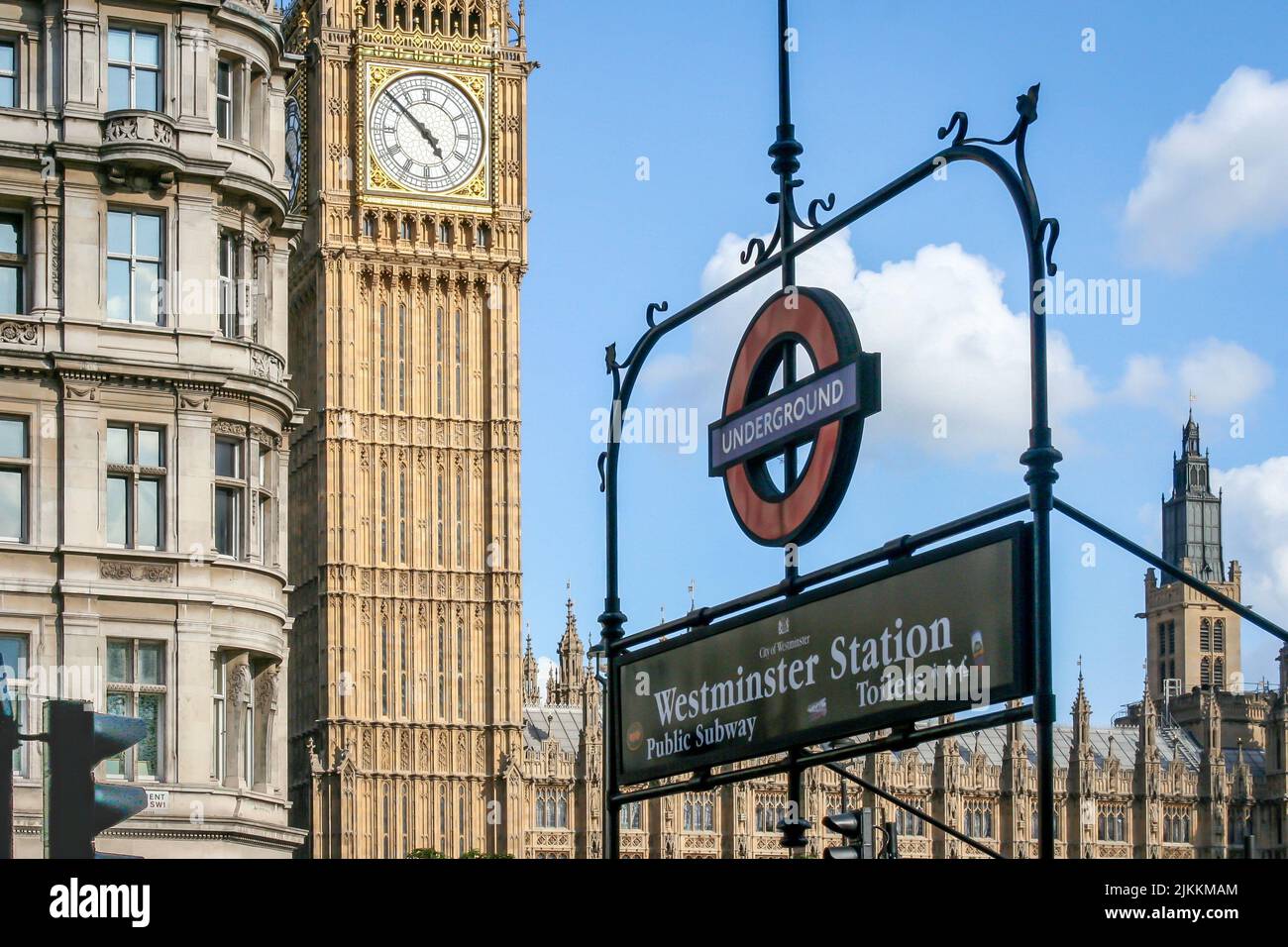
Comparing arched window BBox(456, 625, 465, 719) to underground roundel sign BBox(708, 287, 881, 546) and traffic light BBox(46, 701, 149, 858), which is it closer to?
traffic light BBox(46, 701, 149, 858)

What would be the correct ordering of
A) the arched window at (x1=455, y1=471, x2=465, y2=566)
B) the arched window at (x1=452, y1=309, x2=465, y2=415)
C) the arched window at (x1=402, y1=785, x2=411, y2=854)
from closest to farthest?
the arched window at (x1=402, y1=785, x2=411, y2=854), the arched window at (x1=455, y1=471, x2=465, y2=566), the arched window at (x1=452, y1=309, x2=465, y2=415)

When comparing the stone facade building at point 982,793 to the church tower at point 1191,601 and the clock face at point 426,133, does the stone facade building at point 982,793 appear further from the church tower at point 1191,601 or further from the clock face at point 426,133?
the church tower at point 1191,601

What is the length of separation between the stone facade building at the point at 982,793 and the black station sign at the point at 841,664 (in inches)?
3194

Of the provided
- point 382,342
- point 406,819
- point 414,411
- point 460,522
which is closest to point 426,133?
point 382,342

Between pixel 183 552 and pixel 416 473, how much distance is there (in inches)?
2137

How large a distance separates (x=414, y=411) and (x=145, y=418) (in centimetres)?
5451

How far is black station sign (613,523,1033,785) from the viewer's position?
26.5 feet

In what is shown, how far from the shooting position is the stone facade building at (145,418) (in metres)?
29.8

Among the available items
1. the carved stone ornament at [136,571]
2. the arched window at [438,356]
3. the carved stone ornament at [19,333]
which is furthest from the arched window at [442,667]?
the carved stone ornament at [19,333]

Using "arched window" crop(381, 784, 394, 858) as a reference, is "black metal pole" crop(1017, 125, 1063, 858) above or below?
above

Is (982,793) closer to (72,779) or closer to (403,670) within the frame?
(403,670)

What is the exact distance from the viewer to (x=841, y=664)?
9.04 meters

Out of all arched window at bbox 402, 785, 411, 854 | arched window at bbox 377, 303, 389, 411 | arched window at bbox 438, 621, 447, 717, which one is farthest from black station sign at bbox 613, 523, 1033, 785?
arched window at bbox 377, 303, 389, 411

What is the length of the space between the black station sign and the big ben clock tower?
7270 centimetres
